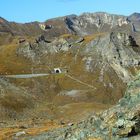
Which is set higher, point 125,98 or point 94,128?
point 125,98

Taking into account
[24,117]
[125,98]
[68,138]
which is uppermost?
[125,98]

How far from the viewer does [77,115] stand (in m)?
144

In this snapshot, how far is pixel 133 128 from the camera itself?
34156 mm

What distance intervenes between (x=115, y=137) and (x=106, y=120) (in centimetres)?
168

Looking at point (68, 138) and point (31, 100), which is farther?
point (31, 100)

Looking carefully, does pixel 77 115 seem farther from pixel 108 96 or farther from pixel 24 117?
pixel 108 96

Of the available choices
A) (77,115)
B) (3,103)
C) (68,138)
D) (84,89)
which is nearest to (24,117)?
(3,103)

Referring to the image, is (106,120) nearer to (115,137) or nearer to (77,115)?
(115,137)

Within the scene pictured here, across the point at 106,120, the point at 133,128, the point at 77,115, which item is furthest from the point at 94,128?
the point at 77,115

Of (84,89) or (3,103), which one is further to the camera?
(84,89)

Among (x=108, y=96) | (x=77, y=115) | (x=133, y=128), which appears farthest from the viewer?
(x=108, y=96)

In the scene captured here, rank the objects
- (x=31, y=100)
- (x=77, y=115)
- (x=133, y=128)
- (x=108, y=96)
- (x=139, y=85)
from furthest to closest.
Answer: (x=108, y=96), (x=31, y=100), (x=77, y=115), (x=139, y=85), (x=133, y=128)

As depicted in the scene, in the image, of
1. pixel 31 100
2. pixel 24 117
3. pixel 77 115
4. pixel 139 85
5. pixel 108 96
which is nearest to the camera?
pixel 139 85

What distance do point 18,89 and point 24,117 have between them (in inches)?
1198
